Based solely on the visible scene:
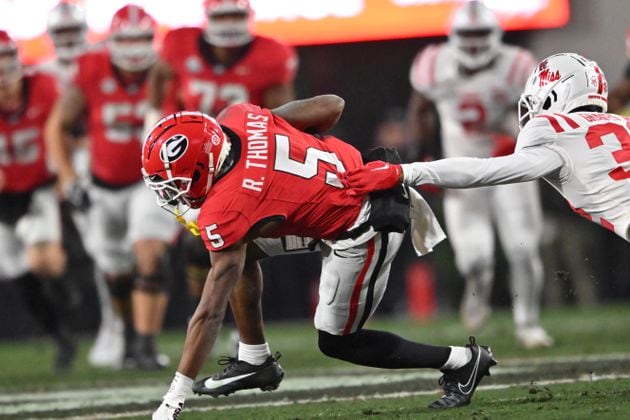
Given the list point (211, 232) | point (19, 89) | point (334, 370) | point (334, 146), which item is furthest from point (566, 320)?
point (211, 232)

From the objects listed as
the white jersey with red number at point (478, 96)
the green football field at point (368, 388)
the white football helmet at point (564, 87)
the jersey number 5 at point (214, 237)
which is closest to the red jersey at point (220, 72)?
the white jersey with red number at point (478, 96)

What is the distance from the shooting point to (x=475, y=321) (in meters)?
7.95

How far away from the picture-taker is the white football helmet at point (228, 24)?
7.25 metres

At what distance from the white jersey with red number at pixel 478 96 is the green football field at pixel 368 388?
1183mm

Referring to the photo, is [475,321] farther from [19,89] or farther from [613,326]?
[19,89]

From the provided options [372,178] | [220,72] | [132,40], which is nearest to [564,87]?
[372,178]

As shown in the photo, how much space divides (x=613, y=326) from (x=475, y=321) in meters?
0.91

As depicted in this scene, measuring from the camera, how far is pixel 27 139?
7.59m

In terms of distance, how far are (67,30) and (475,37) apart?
A: 289 centimetres

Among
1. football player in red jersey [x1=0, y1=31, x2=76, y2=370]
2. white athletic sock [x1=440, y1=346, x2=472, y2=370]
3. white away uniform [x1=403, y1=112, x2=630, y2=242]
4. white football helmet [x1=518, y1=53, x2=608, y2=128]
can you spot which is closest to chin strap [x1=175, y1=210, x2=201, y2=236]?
white away uniform [x1=403, y1=112, x2=630, y2=242]

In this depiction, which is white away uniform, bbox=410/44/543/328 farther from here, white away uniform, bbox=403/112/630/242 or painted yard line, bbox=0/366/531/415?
white away uniform, bbox=403/112/630/242

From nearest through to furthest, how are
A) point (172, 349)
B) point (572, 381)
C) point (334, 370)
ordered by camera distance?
point (572, 381), point (334, 370), point (172, 349)

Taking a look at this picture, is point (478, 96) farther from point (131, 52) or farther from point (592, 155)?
point (592, 155)

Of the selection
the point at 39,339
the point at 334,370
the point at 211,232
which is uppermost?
the point at 211,232
